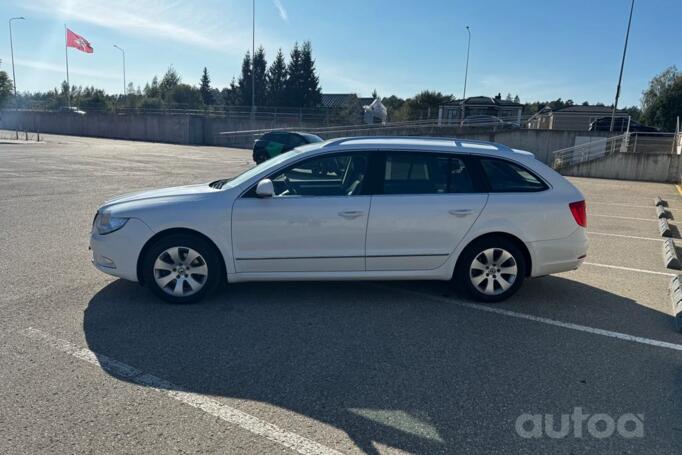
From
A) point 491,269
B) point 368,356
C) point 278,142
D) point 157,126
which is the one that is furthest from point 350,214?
point 157,126

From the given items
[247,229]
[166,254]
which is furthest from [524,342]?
[166,254]

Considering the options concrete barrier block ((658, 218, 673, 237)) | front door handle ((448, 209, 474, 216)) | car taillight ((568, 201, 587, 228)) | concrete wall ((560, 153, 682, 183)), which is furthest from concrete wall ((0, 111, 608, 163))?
front door handle ((448, 209, 474, 216))

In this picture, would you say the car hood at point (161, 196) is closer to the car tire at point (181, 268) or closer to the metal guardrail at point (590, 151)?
the car tire at point (181, 268)

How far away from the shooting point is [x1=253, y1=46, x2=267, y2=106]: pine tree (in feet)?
230

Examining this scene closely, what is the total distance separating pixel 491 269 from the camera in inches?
194

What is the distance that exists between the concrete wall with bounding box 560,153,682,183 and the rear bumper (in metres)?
20.0

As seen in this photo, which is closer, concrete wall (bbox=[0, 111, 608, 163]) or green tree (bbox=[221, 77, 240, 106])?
concrete wall (bbox=[0, 111, 608, 163])

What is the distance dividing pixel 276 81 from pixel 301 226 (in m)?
68.7

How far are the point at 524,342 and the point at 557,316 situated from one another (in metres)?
0.85

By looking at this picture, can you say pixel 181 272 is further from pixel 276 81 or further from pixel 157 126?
pixel 276 81

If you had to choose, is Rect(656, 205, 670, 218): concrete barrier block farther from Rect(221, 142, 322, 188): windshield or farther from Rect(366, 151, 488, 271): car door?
Rect(221, 142, 322, 188): windshield

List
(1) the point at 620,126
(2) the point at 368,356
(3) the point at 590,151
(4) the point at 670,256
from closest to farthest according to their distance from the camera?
(2) the point at 368,356, (4) the point at 670,256, (3) the point at 590,151, (1) the point at 620,126

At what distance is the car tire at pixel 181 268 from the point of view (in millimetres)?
4613

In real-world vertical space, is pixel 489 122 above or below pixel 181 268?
above
